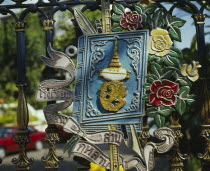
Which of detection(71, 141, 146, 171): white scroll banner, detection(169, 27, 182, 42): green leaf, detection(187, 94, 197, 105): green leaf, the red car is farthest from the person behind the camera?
the red car

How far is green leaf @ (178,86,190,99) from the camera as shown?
480 cm

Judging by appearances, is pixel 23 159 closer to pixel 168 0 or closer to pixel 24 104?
pixel 24 104

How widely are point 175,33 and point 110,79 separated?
3.30ft

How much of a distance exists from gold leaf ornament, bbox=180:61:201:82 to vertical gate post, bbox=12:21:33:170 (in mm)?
2023

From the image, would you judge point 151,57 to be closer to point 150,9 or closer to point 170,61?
point 170,61

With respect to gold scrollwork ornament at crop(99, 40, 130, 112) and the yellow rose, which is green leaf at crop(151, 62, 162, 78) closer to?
the yellow rose

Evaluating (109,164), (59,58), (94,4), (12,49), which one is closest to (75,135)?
(109,164)

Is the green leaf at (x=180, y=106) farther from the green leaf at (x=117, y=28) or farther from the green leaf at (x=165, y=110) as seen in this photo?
the green leaf at (x=117, y=28)

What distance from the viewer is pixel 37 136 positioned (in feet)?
29.3

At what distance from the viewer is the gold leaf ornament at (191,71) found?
482 cm

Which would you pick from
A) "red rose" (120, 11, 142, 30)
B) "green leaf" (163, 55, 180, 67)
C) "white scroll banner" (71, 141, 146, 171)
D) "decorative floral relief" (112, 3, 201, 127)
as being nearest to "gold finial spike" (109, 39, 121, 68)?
"decorative floral relief" (112, 3, 201, 127)

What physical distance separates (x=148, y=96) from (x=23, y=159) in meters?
1.76

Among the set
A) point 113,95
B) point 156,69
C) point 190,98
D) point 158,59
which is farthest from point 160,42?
point 113,95

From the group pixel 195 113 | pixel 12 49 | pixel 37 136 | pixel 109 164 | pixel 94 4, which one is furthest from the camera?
pixel 12 49
